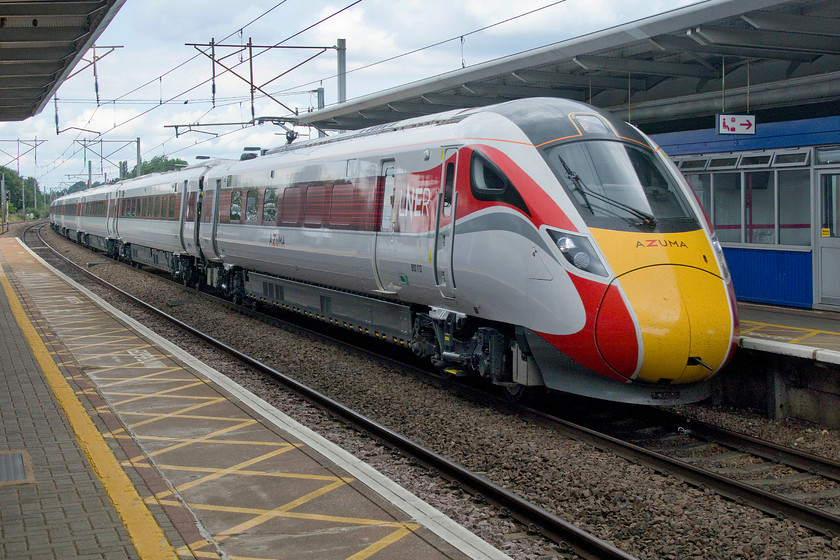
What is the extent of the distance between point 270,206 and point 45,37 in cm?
465

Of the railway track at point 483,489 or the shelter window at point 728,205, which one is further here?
the shelter window at point 728,205

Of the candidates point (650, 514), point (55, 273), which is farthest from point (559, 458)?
point (55, 273)

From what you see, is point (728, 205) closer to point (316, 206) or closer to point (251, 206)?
point (316, 206)

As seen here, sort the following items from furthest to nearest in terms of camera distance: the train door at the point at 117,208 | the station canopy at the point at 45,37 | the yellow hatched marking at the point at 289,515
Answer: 1. the train door at the point at 117,208
2. the station canopy at the point at 45,37
3. the yellow hatched marking at the point at 289,515

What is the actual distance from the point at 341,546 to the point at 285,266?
9.58 metres

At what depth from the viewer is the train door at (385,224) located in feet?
34.8

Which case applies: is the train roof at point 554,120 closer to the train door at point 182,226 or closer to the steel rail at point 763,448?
the steel rail at point 763,448

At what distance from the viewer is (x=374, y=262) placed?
434 inches

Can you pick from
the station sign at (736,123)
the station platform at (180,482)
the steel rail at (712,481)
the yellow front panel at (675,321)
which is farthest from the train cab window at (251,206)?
the yellow front panel at (675,321)

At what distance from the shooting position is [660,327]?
7371mm

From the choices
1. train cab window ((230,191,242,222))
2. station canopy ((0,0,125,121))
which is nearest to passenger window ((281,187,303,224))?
train cab window ((230,191,242,222))

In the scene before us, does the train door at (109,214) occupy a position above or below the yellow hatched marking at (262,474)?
above

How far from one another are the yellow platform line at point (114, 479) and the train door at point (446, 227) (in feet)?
13.3

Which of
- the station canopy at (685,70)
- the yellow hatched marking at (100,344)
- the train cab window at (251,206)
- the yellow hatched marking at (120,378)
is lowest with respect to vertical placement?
the yellow hatched marking at (120,378)
